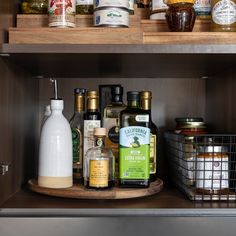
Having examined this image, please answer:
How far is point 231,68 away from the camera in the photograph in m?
1.26

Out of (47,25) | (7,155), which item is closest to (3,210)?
(7,155)

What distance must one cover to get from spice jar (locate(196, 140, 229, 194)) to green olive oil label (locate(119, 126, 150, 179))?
0.43ft

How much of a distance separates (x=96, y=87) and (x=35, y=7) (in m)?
0.38

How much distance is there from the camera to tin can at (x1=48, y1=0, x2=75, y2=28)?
106 centimetres

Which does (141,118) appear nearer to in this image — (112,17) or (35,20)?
(112,17)

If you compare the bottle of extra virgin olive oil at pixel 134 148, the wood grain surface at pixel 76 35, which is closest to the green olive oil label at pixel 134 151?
the bottle of extra virgin olive oil at pixel 134 148

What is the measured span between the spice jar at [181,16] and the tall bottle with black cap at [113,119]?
0.87ft

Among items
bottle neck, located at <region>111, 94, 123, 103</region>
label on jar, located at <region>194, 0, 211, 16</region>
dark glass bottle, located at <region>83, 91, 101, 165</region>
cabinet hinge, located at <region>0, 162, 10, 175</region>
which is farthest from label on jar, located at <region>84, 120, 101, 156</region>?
label on jar, located at <region>194, 0, 211, 16</region>

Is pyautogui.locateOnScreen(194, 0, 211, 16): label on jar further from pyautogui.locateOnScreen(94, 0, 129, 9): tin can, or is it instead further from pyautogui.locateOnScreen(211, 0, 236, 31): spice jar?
pyautogui.locateOnScreen(94, 0, 129, 9): tin can

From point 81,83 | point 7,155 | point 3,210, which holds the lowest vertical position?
point 3,210

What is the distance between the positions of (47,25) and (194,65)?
41 centimetres

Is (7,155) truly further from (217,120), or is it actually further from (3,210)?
(217,120)

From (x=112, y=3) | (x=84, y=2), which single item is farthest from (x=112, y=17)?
(x=84, y=2)

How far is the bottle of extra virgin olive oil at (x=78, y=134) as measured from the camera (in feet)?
4.01
